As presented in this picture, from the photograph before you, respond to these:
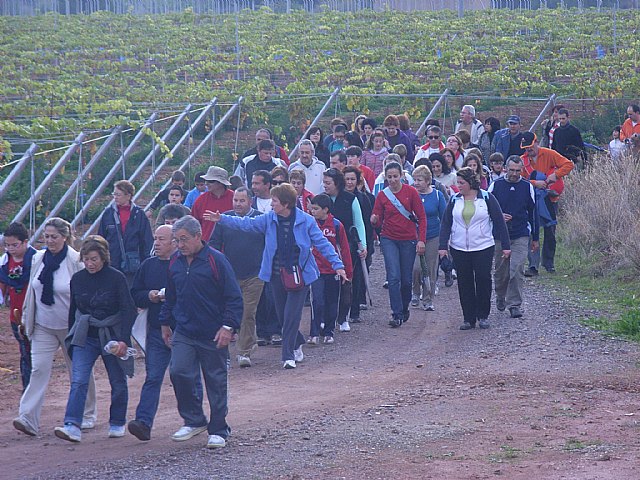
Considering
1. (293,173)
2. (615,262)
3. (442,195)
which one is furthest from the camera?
(615,262)

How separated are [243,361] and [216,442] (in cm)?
299

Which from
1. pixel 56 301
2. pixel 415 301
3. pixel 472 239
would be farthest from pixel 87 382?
pixel 415 301

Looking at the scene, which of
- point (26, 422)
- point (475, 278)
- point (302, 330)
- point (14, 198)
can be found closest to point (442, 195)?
point (475, 278)

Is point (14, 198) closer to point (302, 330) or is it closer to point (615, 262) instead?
point (302, 330)

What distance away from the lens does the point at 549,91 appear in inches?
1042

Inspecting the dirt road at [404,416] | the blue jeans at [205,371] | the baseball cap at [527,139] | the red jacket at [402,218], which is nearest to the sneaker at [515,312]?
the dirt road at [404,416]

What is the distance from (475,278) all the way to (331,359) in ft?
7.12

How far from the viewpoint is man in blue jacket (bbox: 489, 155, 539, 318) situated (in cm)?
1277

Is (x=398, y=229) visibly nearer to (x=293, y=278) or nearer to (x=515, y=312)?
(x=515, y=312)

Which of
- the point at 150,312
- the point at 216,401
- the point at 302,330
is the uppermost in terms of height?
the point at 150,312

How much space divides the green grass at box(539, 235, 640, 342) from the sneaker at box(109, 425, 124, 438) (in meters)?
5.73

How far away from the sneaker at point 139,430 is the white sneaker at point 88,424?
2.56ft

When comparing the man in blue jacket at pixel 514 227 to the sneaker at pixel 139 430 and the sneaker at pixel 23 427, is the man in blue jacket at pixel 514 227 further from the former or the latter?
the sneaker at pixel 23 427

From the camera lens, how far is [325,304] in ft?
38.8
